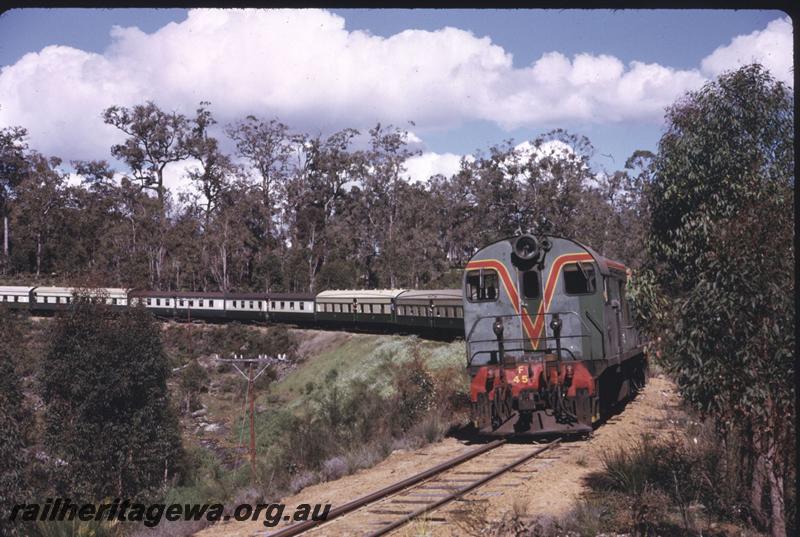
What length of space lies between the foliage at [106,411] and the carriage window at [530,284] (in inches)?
814

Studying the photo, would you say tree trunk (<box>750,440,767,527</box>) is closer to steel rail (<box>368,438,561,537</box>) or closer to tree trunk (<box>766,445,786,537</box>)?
tree trunk (<box>766,445,786,537</box>)

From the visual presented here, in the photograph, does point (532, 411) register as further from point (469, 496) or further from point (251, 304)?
point (251, 304)

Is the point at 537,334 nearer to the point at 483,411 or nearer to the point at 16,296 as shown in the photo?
the point at 483,411

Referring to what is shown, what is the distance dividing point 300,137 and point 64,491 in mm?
52220

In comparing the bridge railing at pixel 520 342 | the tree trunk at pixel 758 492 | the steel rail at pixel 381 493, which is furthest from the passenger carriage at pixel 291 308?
the tree trunk at pixel 758 492

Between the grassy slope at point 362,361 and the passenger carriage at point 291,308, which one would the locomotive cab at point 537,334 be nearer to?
the grassy slope at point 362,361

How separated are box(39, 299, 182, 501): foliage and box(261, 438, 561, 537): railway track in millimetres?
20298

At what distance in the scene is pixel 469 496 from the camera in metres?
11.3

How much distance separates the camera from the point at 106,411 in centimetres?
3170

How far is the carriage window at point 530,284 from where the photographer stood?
15914 millimetres

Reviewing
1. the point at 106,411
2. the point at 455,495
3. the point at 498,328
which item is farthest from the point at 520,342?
the point at 106,411

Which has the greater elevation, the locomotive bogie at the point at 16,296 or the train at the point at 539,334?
the locomotive bogie at the point at 16,296

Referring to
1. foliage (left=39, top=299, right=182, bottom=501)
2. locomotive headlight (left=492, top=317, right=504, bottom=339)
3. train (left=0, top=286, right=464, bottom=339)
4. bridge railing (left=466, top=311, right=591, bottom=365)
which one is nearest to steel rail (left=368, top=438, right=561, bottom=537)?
bridge railing (left=466, top=311, right=591, bottom=365)

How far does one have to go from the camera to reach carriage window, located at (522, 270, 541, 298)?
52.2ft
